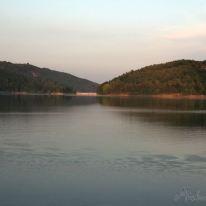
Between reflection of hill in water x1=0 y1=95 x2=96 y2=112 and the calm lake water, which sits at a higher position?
reflection of hill in water x1=0 y1=95 x2=96 y2=112

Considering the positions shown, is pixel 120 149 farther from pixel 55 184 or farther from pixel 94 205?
pixel 94 205

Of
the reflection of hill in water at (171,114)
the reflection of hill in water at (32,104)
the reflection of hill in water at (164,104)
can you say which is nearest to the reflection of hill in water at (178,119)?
the reflection of hill in water at (171,114)

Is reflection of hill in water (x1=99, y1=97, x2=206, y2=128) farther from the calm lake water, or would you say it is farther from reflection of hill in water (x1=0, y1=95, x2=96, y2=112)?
the calm lake water

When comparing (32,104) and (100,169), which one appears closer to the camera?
(100,169)

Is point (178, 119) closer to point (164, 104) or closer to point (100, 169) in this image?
point (100, 169)

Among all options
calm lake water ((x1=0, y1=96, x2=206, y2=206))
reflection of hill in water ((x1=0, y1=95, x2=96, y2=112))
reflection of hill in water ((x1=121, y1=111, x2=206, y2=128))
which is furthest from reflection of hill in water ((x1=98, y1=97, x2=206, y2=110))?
calm lake water ((x1=0, y1=96, x2=206, y2=206))

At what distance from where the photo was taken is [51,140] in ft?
115

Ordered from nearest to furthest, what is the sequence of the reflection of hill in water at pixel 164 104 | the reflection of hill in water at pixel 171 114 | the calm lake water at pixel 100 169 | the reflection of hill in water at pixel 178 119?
the calm lake water at pixel 100 169 < the reflection of hill in water at pixel 178 119 < the reflection of hill in water at pixel 171 114 < the reflection of hill in water at pixel 164 104

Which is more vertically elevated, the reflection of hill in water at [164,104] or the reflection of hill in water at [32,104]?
the reflection of hill in water at [32,104]

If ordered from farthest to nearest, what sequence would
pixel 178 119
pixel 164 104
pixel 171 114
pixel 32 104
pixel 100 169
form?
pixel 164 104, pixel 32 104, pixel 171 114, pixel 178 119, pixel 100 169

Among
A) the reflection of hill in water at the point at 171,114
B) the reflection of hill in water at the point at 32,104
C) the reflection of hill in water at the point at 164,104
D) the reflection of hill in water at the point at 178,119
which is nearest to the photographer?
the reflection of hill in water at the point at 178,119

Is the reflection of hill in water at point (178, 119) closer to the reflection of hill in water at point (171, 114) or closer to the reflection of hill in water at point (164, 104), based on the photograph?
the reflection of hill in water at point (171, 114)

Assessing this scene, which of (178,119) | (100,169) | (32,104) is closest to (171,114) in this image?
(178,119)

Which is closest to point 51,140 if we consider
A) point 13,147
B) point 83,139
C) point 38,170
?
point 83,139
